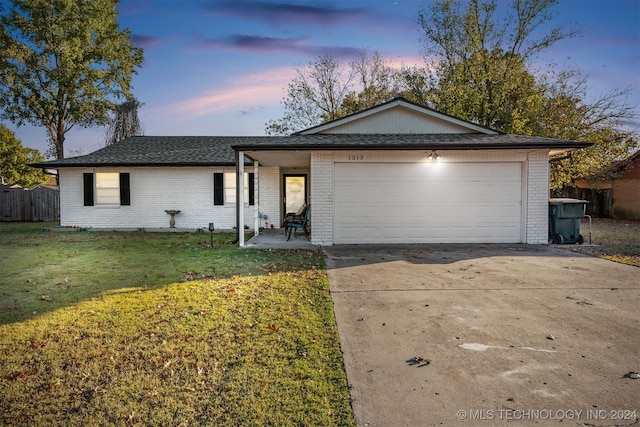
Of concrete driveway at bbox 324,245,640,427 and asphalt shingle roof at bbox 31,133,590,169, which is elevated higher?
asphalt shingle roof at bbox 31,133,590,169

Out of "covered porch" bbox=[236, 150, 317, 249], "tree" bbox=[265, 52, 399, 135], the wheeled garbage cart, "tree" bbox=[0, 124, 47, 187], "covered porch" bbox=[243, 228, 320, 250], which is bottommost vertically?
"covered porch" bbox=[243, 228, 320, 250]

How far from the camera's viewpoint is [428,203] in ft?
36.9

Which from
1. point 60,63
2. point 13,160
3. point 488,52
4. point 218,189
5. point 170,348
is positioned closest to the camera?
point 170,348

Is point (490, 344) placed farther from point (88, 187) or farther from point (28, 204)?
point (28, 204)

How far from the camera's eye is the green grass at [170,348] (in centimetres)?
268

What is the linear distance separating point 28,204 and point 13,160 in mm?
26697

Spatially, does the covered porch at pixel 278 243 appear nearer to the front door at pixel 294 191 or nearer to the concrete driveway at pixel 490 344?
the concrete driveway at pixel 490 344

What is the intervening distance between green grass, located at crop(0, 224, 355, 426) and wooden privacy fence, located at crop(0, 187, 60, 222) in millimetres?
17428

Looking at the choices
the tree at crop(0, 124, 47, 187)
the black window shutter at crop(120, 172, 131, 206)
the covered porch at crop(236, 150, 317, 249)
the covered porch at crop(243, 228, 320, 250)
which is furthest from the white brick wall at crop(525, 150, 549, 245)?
the tree at crop(0, 124, 47, 187)

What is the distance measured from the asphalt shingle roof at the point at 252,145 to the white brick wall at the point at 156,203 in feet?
1.49

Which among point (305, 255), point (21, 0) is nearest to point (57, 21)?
point (21, 0)

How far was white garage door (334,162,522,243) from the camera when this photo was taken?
438 inches

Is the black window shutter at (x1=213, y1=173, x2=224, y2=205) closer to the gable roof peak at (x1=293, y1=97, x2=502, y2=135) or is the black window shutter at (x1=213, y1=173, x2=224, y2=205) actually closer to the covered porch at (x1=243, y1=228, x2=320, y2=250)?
the covered porch at (x1=243, y1=228, x2=320, y2=250)

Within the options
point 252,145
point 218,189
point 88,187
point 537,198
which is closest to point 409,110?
point 537,198
